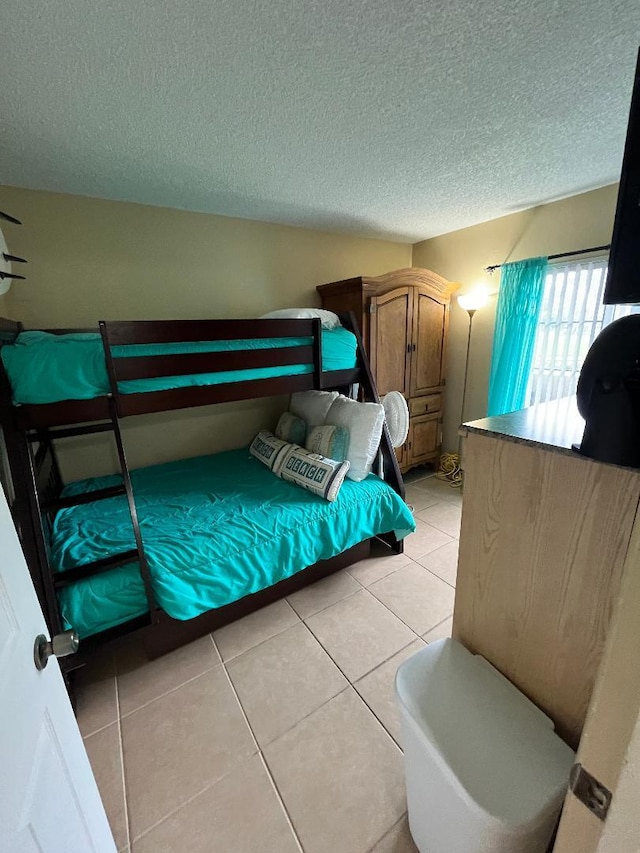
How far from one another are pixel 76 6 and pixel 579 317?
122 inches

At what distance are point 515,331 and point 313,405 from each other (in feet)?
5.82

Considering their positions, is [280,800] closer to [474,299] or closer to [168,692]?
[168,692]

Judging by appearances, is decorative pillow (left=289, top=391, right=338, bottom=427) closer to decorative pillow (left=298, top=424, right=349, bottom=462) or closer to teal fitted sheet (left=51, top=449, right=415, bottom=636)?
decorative pillow (left=298, top=424, right=349, bottom=462)

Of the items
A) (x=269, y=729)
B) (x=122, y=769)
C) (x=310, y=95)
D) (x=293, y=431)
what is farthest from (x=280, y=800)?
(x=310, y=95)

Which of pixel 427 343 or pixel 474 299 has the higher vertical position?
pixel 474 299

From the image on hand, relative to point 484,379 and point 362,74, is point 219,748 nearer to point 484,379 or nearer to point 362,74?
point 362,74

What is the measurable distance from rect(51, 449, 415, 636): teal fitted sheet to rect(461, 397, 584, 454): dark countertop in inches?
46.9

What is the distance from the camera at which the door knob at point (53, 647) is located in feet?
2.18

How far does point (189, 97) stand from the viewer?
128cm

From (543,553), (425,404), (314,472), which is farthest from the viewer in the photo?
(425,404)

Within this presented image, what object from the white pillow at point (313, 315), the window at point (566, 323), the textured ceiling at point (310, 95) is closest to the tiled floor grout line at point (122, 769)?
the white pillow at point (313, 315)

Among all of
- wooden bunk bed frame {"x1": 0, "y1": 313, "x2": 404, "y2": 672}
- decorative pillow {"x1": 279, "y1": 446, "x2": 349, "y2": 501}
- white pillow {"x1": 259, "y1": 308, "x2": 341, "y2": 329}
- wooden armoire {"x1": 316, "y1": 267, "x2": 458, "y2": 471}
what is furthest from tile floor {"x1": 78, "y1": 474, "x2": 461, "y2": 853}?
white pillow {"x1": 259, "y1": 308, "x2": 341, "y2": 329}

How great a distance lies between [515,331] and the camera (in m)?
2.78

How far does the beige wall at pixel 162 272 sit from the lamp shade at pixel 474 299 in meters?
1.01
